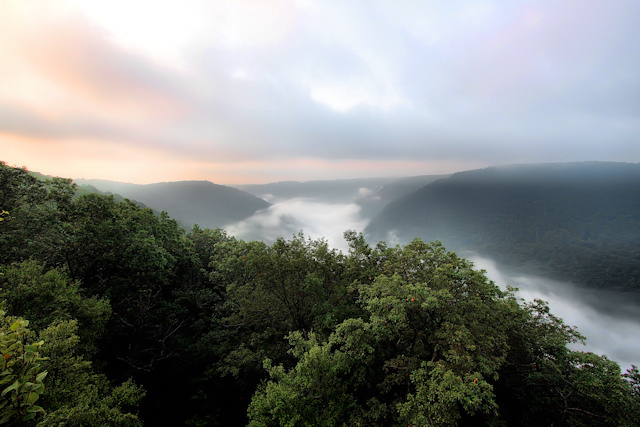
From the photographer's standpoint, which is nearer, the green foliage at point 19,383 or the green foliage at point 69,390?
the green foliage at point 19,383

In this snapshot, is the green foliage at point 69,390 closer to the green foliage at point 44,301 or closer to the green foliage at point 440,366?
the green foliage at point 44,301

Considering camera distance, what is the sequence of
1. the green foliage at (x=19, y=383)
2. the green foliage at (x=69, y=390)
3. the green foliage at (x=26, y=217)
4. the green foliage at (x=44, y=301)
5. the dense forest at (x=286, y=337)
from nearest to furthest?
the green foliage at (x=19, y=383) → the green foliage at (x=69, y=390) → the dense forest at (x=286, y=337) → the green foliage at (x=44, y=301) → the green foliage at (x=26, y=217)

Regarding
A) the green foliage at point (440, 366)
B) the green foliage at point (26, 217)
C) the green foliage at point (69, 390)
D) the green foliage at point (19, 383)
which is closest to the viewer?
the green foliage at point (19, 383)

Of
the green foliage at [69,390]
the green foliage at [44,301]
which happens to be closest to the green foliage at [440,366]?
the green foliage at [69,390]

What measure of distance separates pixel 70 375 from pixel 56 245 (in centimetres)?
1394

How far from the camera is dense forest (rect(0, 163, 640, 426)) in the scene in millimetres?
13594

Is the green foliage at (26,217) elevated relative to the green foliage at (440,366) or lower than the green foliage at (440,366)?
elevated

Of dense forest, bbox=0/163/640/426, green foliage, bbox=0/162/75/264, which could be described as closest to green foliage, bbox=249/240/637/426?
dense forest, bbox=0/163/640/426

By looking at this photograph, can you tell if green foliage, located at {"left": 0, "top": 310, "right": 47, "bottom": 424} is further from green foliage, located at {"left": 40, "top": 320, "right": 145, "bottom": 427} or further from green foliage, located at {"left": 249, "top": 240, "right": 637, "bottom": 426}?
green foliage, located at {"left": 249, "top": 240, "right": 637, "bottom": 426}

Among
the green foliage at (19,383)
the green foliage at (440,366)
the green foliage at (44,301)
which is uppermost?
the green foliage at (19,383)

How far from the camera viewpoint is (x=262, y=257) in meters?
22.7

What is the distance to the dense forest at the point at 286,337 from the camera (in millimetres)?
13594

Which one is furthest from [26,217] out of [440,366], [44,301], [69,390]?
[440,366]

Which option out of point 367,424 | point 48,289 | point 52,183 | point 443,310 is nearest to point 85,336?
point 48,289
